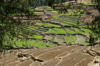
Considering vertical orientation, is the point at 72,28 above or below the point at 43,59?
below

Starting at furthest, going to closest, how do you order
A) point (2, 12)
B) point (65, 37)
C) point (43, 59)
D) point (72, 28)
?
point (72, 28) → point (65, 37) → point (43, 59) → point (2, 12)

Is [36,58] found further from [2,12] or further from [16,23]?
[2,12]

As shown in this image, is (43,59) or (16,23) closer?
(16,23)

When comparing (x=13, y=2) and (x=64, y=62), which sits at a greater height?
(x=13, y=2)

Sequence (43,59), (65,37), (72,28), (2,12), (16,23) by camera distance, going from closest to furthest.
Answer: (2,12) < (16,23) < (43,59) < (65,37) < (72,28)

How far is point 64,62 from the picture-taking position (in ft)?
22.7

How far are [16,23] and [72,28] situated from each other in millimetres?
34393

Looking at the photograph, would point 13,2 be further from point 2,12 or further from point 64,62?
point 64,62

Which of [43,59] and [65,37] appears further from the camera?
[65,37]

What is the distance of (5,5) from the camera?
6461 mm

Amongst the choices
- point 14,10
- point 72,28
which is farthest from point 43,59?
point 72,28

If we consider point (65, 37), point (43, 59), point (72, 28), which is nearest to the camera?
point (43, 59)

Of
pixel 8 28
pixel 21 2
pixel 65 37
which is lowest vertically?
pixel 65 37

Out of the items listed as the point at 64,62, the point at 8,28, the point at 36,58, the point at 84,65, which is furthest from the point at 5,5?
the point at 84,65
